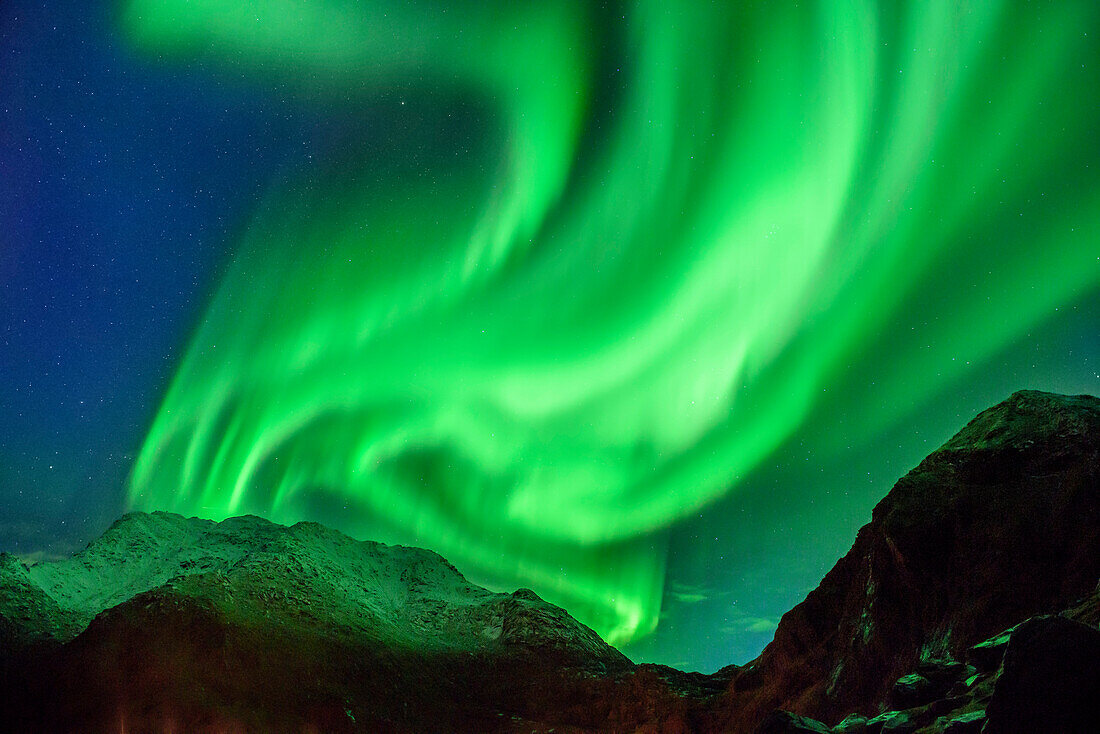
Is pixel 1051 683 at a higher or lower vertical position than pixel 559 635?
lower

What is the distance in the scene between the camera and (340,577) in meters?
110

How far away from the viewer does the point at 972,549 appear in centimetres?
3188

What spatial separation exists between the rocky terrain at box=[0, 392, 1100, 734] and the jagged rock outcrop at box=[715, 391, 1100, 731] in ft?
0.35

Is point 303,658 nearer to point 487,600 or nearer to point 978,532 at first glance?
point 487,600

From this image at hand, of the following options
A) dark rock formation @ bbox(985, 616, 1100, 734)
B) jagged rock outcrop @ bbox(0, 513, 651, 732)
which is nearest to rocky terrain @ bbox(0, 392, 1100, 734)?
dark rock formation @ bbox(985, 616, 1100, 734)

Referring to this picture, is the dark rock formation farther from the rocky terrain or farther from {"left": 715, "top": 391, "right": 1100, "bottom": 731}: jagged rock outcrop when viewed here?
{"left": 715, "top": 391, "right": 1100, "bottom": 731}: jagged rock outcrop

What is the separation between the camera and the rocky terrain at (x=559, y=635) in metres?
18.0

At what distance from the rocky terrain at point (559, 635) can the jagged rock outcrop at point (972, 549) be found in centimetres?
11

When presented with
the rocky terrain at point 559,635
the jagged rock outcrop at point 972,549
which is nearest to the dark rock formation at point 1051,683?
the rocky terrain at point 559,635

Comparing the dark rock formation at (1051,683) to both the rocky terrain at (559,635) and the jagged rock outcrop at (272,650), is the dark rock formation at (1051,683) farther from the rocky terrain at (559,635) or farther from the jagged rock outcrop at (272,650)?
the jagged rock outcrop at (272,650)

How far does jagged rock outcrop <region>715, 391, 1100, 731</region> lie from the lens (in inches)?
1110

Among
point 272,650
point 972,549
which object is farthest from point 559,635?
point 972,549

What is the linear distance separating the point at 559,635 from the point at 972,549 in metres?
68.6

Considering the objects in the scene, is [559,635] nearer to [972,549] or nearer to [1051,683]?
[972,549]
